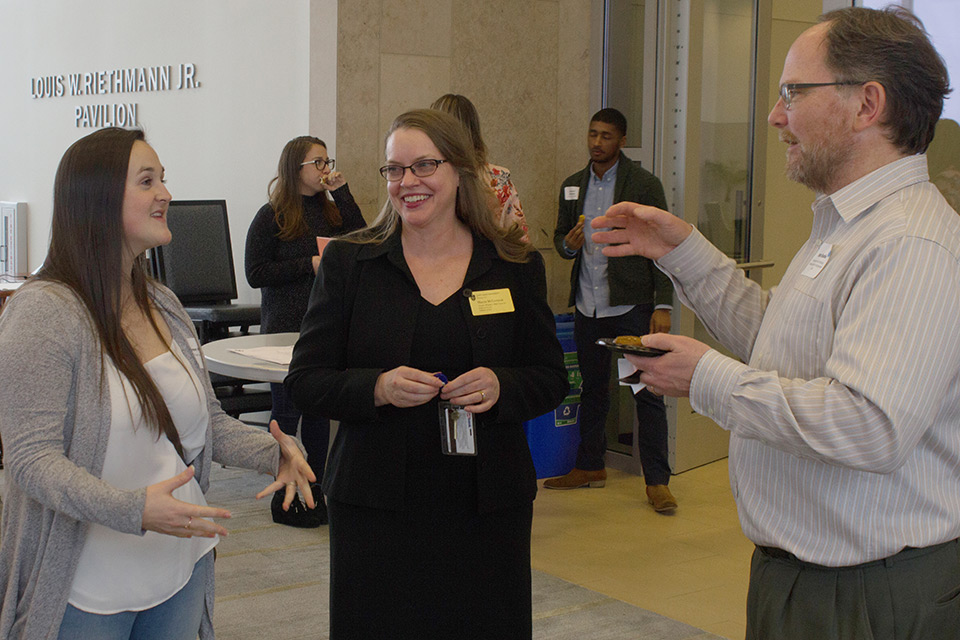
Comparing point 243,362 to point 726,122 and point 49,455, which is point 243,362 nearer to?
point 49,455

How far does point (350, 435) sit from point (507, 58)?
3.85m

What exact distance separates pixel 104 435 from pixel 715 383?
1086 millimetres

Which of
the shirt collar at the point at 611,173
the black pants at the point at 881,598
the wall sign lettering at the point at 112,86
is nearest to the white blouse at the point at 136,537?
the black pants at the point at 881,598

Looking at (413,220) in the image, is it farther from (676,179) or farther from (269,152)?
(269,152)

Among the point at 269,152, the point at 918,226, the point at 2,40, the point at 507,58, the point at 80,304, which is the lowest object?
the point at 80,304

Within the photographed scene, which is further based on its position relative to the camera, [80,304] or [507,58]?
[507,58]

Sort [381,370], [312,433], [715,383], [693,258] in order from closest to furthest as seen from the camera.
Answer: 1. [715,383]
2. [693,258]
3. [381,370]
4. [312,433]

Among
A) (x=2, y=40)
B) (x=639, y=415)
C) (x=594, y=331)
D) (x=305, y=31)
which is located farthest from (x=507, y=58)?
(x=2, y=40)

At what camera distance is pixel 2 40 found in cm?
904

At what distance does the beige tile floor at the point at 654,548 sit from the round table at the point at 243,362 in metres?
1.45

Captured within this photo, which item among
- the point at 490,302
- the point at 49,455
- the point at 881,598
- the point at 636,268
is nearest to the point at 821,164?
the point at 881,598

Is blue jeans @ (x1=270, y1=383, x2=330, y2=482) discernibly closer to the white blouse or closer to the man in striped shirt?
the white blouse

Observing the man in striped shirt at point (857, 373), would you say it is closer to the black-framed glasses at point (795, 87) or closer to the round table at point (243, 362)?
the black-framed glasses at point (795, 87)

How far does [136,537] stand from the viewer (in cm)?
186
